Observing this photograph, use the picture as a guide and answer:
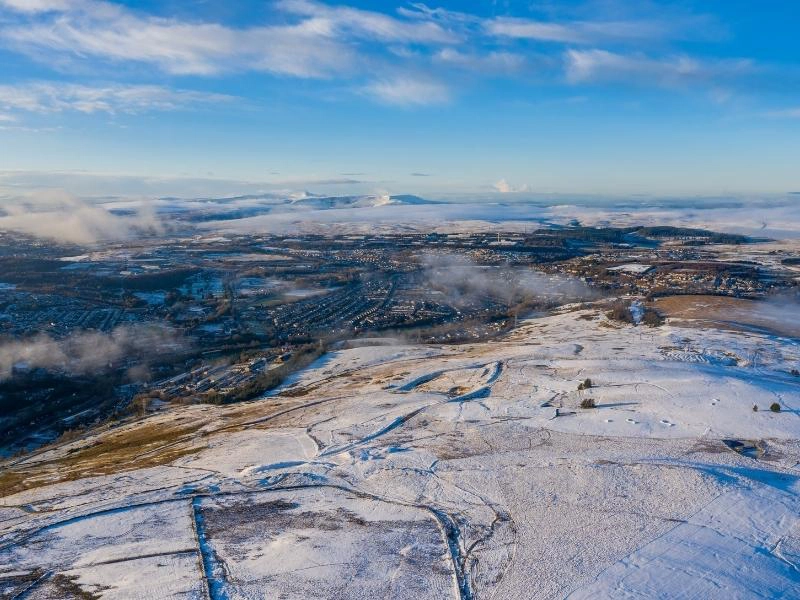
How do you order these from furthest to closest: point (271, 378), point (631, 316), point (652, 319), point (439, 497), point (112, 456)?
point (631, 316) → point (652, 319) → point (271, 378) → point (112, 456) → point (439, 497)

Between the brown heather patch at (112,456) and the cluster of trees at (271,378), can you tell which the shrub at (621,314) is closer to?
the cluster of trees at (271,378)

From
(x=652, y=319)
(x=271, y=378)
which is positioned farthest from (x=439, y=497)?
(x=652, y=319)

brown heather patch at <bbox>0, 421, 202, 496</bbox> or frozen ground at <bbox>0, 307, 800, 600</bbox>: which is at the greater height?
frozen ground at <bbox>0, 307, 800, 600</bbox>

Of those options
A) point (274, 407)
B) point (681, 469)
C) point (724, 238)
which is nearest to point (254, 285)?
point (274, 407)

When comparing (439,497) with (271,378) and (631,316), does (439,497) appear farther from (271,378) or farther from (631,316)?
(631,316)

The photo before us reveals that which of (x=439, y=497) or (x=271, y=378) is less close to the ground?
(x=439, y=497)

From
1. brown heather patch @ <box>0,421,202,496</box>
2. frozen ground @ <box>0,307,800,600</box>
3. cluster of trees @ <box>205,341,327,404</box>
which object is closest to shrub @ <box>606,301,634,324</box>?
frozen ground @ <box>0,307,800,600</box>

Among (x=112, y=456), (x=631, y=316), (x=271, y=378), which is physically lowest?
(x=271, y=378)

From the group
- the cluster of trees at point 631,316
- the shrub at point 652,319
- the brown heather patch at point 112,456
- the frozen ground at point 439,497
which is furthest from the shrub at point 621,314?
the brown heather patch at point 112,456

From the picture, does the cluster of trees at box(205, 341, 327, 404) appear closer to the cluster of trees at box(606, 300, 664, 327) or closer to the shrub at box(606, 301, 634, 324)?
the shrub at box(606, 301, 634, 324)

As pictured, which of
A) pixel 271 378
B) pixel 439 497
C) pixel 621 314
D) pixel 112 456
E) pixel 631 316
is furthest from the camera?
pixel 631 316
